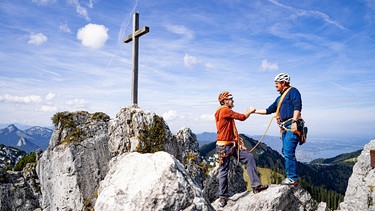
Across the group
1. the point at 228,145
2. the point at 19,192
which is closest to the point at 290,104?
the point at 228,145

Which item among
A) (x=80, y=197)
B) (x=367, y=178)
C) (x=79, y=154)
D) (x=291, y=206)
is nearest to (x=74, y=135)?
(x=79, y=154)

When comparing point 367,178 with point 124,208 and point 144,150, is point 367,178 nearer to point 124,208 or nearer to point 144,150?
point 144,150

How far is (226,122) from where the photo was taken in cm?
1084

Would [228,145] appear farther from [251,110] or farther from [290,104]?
[290,104]

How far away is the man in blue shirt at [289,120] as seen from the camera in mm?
10703

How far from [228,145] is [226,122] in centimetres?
96

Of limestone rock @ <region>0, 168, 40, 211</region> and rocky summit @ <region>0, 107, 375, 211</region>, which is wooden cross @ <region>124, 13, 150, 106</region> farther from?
limestone rock @ <region>0, 168, 40, 211</region>

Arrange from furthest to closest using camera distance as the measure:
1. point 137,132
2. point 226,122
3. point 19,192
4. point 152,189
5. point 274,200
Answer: point 19,192 < point 137,132 < point 226,122 < point 274,200 < point 152,189

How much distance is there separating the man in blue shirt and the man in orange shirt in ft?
4.47

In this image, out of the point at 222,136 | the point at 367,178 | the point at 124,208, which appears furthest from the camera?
the point at 367,178

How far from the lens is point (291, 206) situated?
1101 centimetres

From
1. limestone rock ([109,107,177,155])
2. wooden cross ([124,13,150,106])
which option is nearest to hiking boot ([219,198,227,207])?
limestone rock ([109,107,177,155])

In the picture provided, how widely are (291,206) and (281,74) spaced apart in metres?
5.57

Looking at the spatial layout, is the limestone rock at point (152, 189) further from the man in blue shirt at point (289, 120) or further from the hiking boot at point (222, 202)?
the man in blue shirt at point (289, 120)
